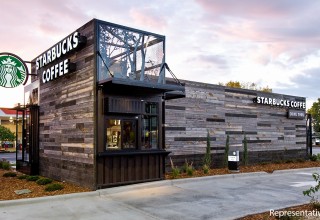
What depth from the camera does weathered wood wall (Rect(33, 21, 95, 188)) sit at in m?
10.9

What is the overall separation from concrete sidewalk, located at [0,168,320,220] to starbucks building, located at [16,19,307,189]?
3.10 ft

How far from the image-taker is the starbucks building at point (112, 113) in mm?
10734

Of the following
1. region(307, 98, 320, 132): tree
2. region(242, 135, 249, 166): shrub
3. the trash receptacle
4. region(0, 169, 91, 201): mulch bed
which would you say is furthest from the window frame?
region(307, 98, 320, 132): tree

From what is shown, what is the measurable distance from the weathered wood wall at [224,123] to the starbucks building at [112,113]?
5cm

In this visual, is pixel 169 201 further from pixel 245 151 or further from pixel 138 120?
pixel 245 151

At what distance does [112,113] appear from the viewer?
10867 millimetres

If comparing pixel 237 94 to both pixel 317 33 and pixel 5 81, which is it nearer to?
pixel 317 33

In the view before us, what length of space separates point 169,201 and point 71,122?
5.03 m

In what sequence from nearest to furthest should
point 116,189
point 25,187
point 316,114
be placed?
1. point 116,189
2. point 25,187
3. point 316,114

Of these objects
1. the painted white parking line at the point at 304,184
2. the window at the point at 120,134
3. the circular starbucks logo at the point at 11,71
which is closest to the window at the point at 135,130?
the window at the point at 120,134

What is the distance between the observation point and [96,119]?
10570mm

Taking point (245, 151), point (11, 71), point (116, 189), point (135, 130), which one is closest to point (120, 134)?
point (135, 130)

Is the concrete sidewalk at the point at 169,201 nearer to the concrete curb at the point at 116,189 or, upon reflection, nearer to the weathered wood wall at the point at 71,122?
the concrete curb at the point at 116,189

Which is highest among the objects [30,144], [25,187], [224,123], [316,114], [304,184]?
[316,114]
